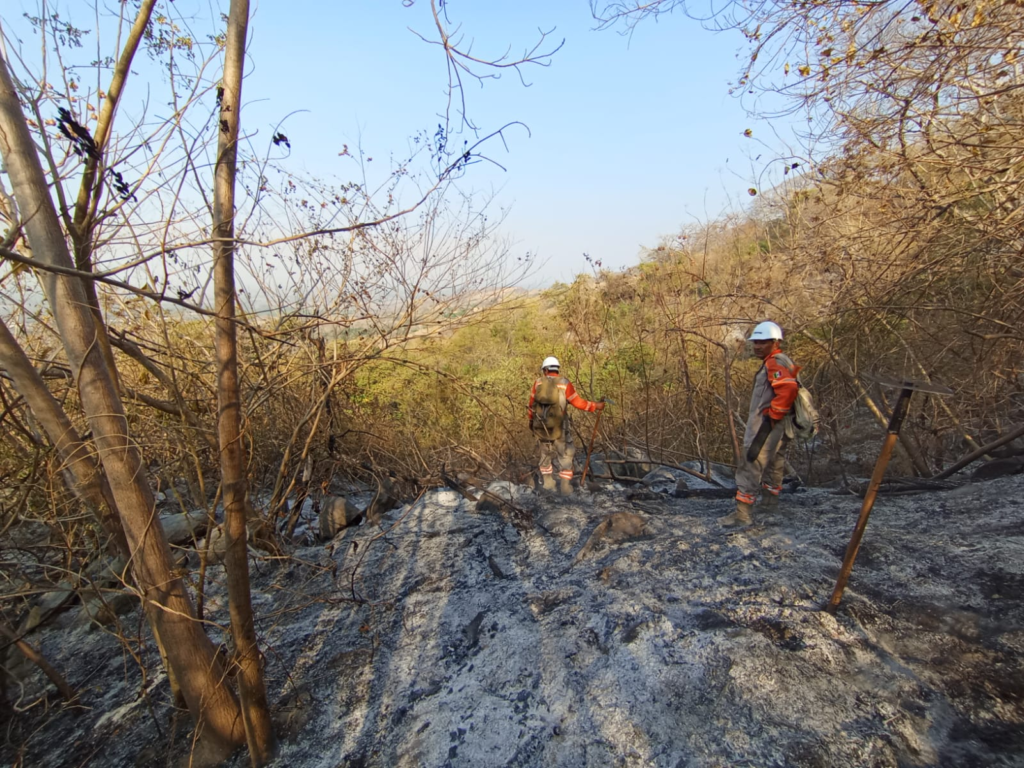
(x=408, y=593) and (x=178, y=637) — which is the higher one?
(x=178, y=637)

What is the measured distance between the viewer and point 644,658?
273 centimetres

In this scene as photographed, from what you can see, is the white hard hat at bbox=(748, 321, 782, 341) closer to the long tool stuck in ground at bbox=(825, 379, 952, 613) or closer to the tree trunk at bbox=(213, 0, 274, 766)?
the long tool stuck in ground at bbox=(825, 379, 952, 613)

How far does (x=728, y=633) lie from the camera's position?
9.11 ft

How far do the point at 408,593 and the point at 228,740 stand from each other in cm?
158

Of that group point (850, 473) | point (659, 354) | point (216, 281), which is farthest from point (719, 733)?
point (659, 354)

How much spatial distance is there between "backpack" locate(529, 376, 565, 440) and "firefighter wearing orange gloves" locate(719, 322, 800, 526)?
2050 millimetres

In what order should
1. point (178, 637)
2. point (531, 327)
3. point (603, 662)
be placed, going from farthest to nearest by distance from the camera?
point (531, 327)
point (603, 662)
point (178, 637)

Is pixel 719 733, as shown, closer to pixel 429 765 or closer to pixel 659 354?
pixel 429 765

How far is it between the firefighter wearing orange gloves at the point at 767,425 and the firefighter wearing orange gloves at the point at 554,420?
1.92 m

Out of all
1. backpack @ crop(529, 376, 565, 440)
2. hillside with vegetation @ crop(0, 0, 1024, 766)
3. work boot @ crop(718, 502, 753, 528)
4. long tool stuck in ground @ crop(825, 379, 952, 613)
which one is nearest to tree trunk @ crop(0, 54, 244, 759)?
hillside with vegetation @ crop(0, 0, 1024, 766)

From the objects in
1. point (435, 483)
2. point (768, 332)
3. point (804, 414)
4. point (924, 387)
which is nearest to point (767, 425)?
point (804, 414)

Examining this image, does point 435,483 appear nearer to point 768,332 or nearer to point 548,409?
point 548,409

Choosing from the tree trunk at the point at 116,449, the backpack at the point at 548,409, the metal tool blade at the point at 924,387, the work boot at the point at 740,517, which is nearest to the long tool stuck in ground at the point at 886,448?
the metal tool blade at the point at 924,387

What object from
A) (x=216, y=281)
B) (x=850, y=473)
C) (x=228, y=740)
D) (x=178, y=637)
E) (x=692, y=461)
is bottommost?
(x=850, y=473)
